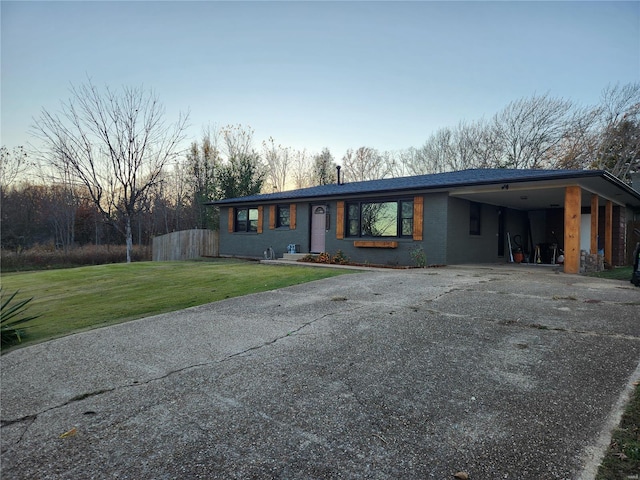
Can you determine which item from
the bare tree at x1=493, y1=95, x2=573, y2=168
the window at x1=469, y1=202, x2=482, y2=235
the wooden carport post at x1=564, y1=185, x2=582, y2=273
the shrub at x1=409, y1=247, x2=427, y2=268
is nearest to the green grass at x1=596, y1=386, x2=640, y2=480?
the wooden carport post at x1=564, y1=185, x2=582, y2=273

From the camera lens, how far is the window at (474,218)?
41.7 feet

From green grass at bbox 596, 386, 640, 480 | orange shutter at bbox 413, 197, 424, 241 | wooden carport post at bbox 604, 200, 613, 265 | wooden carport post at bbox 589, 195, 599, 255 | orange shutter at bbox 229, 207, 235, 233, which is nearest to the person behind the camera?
green grass at bbox 596, 386, 640, 480

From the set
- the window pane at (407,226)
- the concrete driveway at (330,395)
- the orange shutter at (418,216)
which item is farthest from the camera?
the window pane at (407,226)

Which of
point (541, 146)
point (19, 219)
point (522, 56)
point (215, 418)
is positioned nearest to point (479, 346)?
point (215, 418)

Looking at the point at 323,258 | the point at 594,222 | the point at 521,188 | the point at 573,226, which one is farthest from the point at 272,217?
the point at 594,222

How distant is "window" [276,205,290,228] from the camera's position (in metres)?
15.9

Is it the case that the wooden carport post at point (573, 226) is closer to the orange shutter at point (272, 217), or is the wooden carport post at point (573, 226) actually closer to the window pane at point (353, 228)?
the window pane at point (353, 228)

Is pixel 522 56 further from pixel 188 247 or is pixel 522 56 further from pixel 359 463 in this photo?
pixel 188 247

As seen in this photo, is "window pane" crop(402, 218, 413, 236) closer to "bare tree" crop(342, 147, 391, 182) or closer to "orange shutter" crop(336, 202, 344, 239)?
"orange shutter" crop(336, 202, 344, 239)

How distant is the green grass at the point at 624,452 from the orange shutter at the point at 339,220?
37.4 feet

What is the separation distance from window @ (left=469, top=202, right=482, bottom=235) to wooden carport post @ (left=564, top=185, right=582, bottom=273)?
10.7 ft

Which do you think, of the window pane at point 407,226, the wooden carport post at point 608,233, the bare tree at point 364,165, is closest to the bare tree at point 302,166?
the bare tree at point 364,165

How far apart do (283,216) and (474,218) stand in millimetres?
7843

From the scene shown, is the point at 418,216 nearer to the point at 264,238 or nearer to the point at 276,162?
the point at 264,238
